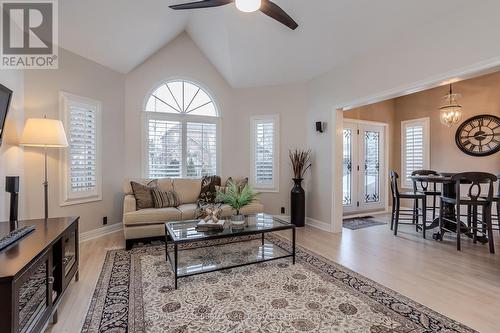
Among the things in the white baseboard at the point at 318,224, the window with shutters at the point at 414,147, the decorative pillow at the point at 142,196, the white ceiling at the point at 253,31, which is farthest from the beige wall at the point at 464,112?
the decorative pillow at the point at 142,196

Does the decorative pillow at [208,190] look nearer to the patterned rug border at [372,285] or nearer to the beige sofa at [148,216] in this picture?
the beige sofa at [148,216]

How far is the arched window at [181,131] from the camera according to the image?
15.4ft

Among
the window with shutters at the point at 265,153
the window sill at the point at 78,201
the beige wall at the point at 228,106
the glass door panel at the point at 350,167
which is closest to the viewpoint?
the window sill at the point at 78,201

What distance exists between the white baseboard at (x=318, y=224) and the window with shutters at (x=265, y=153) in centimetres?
88

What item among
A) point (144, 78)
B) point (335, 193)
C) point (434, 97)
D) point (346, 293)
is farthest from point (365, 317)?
point (434, 97)

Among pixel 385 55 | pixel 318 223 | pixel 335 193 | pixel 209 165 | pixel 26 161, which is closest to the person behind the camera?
pixel 26 161

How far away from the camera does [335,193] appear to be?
439 centimetres

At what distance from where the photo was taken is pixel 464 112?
5.02m

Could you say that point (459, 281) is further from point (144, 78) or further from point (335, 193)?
point (144, 78)

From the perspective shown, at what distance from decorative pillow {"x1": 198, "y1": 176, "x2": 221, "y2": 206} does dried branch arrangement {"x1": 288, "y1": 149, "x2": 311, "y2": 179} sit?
1.49 m

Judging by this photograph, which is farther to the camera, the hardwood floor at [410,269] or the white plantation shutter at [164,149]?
the white plantation shutter at [164,149]

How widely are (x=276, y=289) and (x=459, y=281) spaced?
1893 millimetres

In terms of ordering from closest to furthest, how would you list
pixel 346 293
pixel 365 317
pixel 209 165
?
1. pixel 365 317
2. pixel 346 293
3. pixel 209 165

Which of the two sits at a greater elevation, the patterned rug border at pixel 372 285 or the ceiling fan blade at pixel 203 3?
the ceiling fan blade at pixel 203 3
